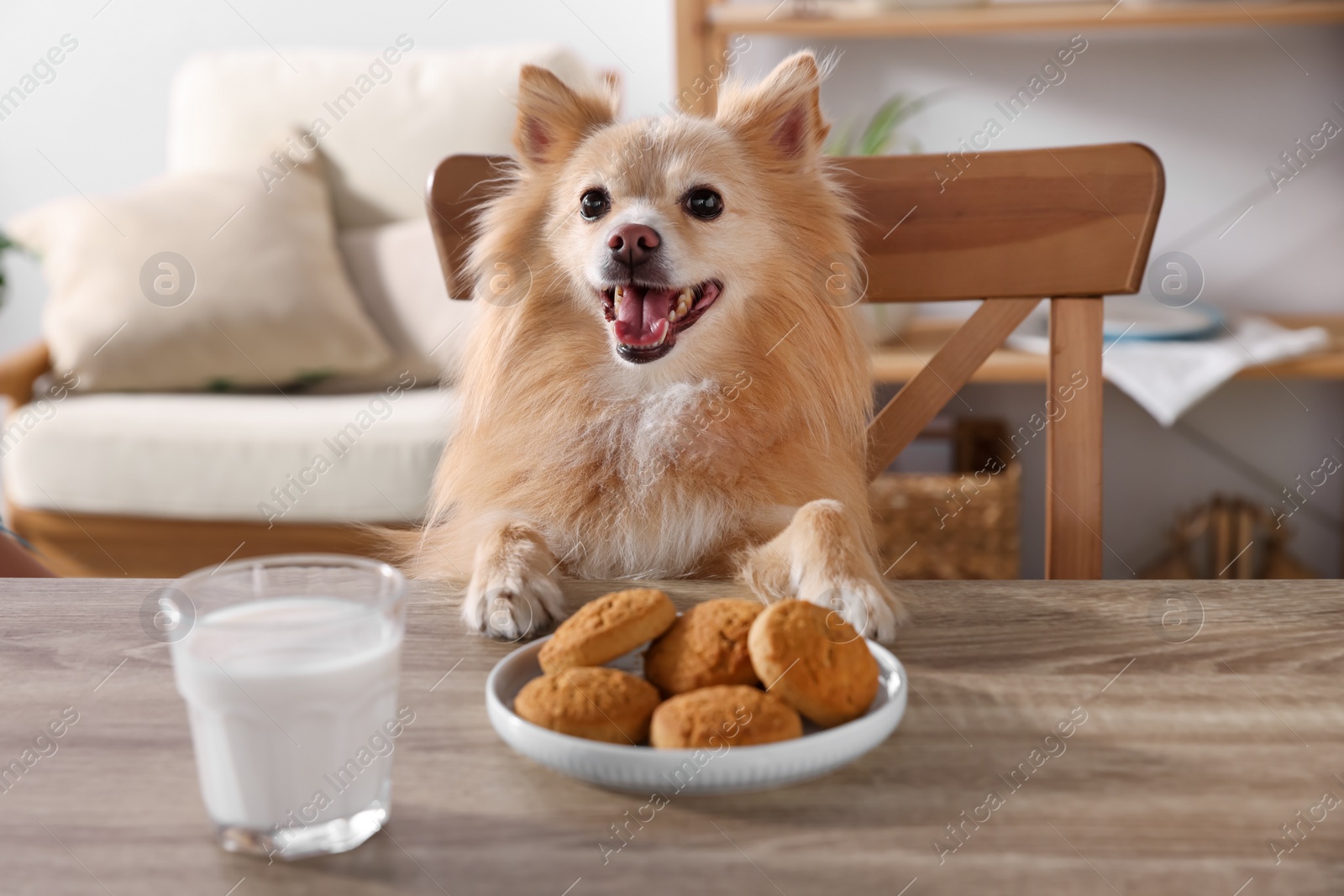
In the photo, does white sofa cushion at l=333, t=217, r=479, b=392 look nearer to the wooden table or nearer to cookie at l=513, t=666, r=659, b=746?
the wooden table

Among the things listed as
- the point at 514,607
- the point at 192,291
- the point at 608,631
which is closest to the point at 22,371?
the point at 192,291

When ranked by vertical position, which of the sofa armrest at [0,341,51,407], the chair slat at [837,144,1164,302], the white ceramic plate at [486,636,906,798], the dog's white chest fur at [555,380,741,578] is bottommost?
the sofa armrest at [0,341,51,407]

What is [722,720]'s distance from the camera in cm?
61

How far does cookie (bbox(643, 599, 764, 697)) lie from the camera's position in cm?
69

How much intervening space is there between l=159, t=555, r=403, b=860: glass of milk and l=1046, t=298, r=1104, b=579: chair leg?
839 millimetres

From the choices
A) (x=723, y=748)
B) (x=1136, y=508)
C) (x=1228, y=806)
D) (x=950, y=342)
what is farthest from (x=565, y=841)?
(x=1136, y=508)

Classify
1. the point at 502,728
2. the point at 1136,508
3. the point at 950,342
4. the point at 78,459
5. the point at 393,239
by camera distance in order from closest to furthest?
the point at 502,728
the point at 950,342
the point at 78,459
the point at 393,239
the point at 1136,508

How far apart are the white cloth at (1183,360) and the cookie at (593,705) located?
1.98 m

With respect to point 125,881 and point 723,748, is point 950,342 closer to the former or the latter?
point 723,748

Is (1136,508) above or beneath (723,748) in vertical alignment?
beneath

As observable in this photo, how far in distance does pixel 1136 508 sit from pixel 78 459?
2.80 m

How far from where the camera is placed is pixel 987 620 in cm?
89

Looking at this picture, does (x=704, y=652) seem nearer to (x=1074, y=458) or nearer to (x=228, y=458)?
(x=1074, y=458)

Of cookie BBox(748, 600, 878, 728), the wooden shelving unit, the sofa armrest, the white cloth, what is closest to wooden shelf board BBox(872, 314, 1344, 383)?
the white cloth
